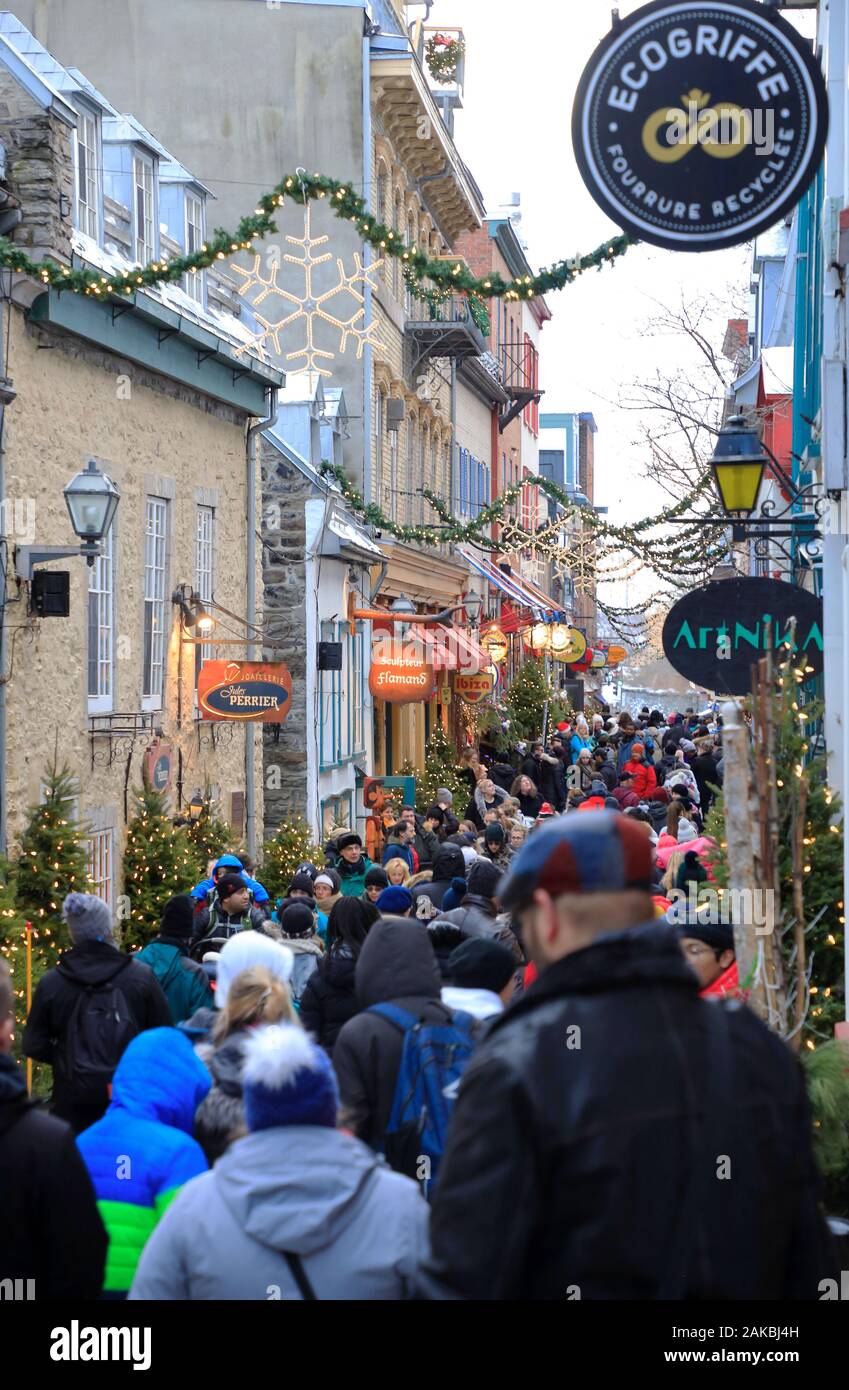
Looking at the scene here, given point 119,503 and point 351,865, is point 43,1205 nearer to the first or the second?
point 351,865

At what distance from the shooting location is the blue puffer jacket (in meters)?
4.65

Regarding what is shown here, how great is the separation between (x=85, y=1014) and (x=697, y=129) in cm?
403

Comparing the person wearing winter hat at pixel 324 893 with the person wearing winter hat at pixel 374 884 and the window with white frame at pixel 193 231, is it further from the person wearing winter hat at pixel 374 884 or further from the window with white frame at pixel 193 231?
the window with white frame at pixel 193 231

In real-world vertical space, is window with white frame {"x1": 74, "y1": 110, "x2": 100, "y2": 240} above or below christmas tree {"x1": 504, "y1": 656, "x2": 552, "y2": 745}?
above

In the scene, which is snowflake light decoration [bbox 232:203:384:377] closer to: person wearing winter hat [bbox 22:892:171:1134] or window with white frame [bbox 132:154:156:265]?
window with white frame [bbox 132:154:156:265]

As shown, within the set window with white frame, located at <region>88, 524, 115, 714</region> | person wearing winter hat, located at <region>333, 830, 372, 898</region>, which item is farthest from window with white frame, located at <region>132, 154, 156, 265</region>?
person wearing winter hat, located at <region>333, 830, 372, 898</region>

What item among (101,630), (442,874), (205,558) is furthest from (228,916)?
(205,558)

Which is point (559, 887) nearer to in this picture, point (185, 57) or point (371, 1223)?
point (371, 1223)

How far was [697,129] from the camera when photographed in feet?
20.8

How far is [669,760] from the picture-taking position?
2634 centimetres

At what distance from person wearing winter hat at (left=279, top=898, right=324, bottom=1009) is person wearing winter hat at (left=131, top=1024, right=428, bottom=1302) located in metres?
5.80

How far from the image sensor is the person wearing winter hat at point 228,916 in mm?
10531

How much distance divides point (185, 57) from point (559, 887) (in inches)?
1012

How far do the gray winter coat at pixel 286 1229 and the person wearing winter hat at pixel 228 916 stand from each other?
690 cm
